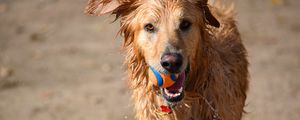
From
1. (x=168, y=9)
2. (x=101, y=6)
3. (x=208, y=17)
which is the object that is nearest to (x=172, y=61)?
(x=168, y=9)

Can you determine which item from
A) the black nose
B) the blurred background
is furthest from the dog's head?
the blurred background

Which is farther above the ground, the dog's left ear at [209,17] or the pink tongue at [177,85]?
the dog's left ear at [209,17]

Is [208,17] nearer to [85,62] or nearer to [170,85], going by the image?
[170,85]

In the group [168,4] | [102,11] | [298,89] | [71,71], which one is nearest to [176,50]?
[168,4]

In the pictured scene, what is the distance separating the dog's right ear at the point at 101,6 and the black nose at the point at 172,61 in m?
0.93

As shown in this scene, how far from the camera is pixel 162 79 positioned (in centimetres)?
550

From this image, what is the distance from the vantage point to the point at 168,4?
5.65 metres

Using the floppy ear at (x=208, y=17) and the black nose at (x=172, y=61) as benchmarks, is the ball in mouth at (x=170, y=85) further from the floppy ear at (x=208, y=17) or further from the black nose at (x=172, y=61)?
the floppy ear at (x=208, y=17)

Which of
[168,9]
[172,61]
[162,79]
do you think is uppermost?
[168,9]

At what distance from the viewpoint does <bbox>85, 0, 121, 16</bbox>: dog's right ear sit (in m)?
5.92

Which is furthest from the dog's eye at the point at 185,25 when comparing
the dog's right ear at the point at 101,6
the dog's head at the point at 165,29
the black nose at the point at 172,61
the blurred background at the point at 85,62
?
the blurred background at the point at 85,62

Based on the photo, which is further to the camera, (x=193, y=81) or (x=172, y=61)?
(x=193, y=81)

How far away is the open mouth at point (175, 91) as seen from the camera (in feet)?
18.0

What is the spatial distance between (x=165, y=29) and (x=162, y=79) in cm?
45
